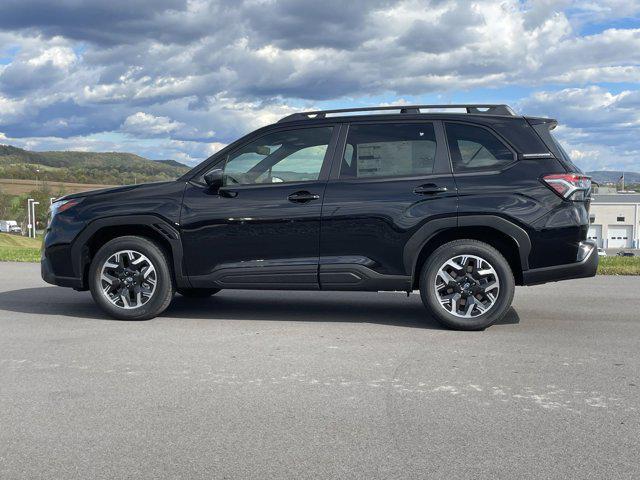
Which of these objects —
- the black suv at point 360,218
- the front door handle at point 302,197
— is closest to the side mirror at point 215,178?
the black suv at point 360,218

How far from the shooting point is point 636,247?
3615 inches

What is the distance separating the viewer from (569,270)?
22.1 feet

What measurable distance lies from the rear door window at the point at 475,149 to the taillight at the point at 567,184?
408 mm

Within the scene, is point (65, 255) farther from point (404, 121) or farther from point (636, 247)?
point (636, 247)

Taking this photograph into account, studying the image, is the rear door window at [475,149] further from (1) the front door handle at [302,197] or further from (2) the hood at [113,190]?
(2) the hood at [113,190]

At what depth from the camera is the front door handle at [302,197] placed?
698 centimetres

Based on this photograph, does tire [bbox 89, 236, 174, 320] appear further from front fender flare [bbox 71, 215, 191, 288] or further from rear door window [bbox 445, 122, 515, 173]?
rear door window [bbox 445, 122, 515, 173]

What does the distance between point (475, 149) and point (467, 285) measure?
49.9 inches

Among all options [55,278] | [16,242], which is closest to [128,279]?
[55,278]

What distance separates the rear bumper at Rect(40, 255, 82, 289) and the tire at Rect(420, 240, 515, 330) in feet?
11.2

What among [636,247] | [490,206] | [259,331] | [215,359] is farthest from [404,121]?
[636,247]

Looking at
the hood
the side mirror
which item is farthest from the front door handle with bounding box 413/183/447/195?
the hood

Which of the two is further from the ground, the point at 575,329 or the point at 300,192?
the point at 300,192

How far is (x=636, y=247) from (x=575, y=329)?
9231 centimetres
